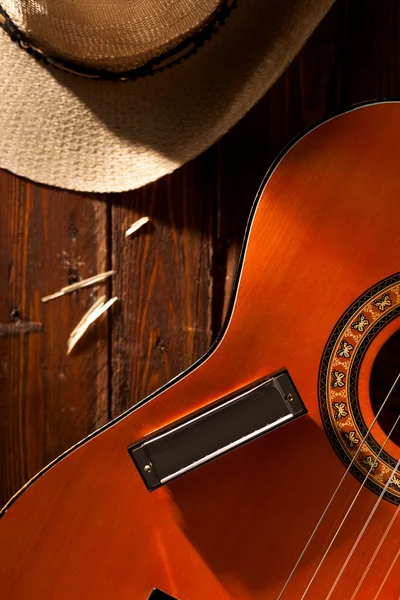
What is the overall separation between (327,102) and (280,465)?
48 cm

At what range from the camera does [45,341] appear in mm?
834

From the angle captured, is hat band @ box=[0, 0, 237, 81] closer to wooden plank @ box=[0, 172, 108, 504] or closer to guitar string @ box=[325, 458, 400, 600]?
wooden plank @ box=[0, 172, 108, 504]

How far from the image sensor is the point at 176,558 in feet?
1.98

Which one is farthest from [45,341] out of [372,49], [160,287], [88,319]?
[372,49]

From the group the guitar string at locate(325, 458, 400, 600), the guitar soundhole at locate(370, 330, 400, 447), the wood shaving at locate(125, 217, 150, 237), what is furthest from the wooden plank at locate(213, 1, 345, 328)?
the guitar string at locate(325, 458, 400, 600)

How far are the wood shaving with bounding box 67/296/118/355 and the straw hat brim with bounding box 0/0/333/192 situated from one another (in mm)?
169

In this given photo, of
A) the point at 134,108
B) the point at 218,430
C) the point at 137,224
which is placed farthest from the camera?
the point at 137,224

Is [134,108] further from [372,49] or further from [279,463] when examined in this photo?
[279,463]

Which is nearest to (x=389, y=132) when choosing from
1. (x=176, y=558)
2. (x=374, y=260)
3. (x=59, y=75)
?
(x=374, y=260)

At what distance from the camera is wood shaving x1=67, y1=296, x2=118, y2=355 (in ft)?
2.71

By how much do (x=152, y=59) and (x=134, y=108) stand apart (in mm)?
68

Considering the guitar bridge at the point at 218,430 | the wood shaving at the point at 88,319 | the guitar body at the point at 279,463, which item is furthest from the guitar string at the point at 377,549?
the wood shaving at the point at 88,319

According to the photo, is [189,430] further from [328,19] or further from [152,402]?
[328,19]

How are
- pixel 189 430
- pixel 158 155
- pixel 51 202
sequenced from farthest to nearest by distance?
pixel 51 202
pixel 158 155
pixel 189 430
